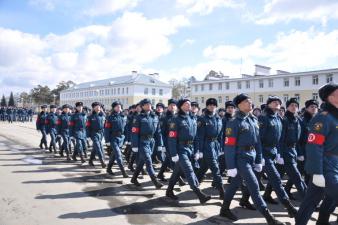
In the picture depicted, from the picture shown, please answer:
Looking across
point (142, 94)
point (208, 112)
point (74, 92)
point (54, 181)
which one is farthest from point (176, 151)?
point (74, 92)

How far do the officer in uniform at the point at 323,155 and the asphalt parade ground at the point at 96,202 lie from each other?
130 centimetres

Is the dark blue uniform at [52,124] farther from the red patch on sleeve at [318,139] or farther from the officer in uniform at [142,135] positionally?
the red patch on sleeve at [318,139]

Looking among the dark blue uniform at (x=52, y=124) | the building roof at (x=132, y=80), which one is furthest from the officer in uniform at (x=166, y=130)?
the building roof at (x=132, y=80)

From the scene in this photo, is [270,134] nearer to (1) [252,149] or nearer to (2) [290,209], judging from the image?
(1) [252,149]

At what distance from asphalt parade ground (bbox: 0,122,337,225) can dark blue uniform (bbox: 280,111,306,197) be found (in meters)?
0.60

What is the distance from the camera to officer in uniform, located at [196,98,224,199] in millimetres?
7359

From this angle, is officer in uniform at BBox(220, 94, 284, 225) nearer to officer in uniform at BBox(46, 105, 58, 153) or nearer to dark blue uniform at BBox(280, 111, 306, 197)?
dark blue uniform at BBox(280, 111, 306, 197)

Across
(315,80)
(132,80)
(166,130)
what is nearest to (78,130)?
(166,130)

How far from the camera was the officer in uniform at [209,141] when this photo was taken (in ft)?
24.1

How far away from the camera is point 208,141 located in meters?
7.67

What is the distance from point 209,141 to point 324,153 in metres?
3.26

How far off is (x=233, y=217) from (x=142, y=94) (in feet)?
240

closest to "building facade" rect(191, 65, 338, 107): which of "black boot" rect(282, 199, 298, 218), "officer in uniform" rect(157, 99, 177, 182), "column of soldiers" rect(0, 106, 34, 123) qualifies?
"column of soldiers" rect(0, 106, 34, 123)

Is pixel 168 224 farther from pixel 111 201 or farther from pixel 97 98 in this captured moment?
pixel 97 98
